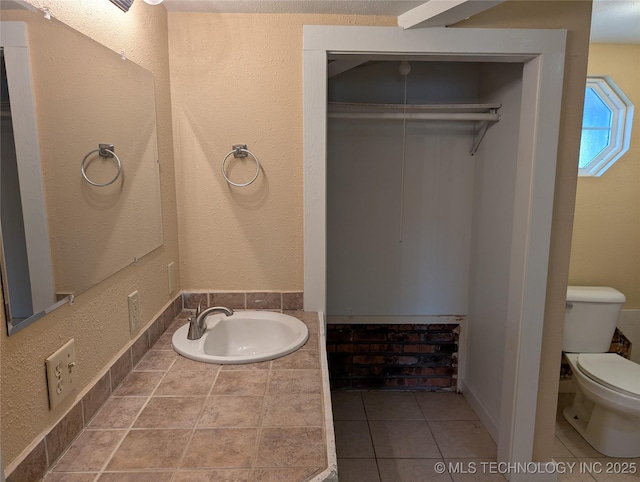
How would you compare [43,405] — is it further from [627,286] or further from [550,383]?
[627,286]

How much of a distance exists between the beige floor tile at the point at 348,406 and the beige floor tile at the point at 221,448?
1.64 m

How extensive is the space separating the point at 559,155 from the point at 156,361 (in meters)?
1.79

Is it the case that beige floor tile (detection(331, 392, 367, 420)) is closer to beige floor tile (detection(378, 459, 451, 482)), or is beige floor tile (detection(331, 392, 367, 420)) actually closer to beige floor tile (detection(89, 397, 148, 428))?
beige floor tile (detection(378, 459, 451, 482))

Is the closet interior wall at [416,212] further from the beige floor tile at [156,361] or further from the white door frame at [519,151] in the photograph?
the beige floor tile at [156,361]

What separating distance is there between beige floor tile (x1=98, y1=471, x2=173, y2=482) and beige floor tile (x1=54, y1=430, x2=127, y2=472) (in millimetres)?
42

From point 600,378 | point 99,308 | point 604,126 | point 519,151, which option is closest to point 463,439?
point 600,378

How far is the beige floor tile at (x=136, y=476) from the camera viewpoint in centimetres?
82

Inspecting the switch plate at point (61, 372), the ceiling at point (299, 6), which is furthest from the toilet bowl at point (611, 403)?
the switch plate at point (61, 372)

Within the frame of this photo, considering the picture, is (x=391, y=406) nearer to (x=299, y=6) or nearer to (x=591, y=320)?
(x=591, y=320)

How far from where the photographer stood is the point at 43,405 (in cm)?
85

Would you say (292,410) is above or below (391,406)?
above

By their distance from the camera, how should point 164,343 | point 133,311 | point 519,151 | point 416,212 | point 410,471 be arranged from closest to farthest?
A: point 133,311 < point 164,343 < point 519,151 < point 410,471 < point 416,212

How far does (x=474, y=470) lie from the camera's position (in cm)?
208

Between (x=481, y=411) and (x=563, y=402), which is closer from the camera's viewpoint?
(x=481, y=411)
